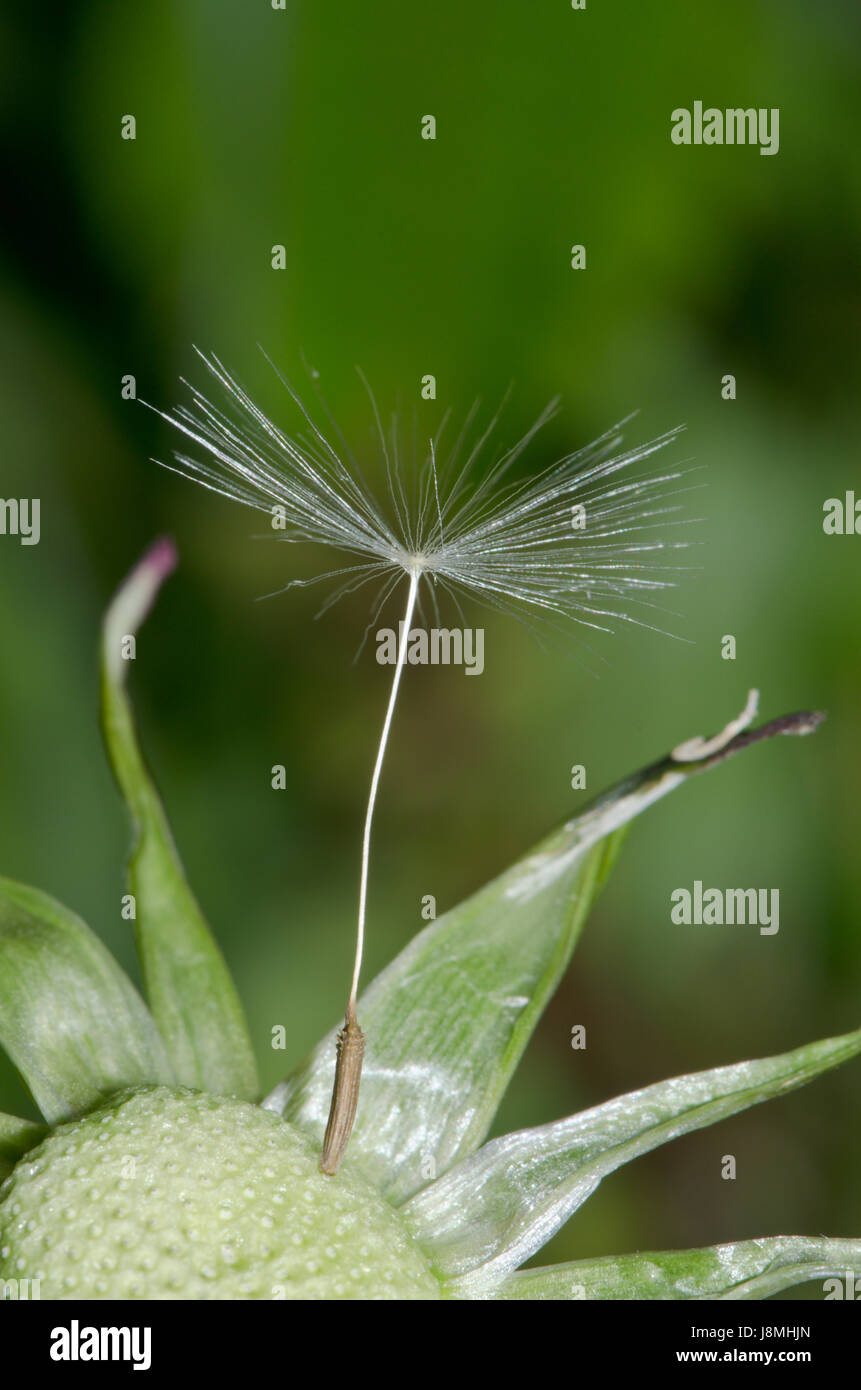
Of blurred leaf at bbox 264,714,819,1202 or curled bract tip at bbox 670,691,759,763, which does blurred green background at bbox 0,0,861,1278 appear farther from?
curled bract tip at bbox 670,691,759,763

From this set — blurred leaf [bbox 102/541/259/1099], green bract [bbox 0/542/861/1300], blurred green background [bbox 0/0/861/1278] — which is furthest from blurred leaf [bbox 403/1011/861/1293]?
blurred green background [bbox 0/0/861/1278]

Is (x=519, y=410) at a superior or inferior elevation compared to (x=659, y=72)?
inferior

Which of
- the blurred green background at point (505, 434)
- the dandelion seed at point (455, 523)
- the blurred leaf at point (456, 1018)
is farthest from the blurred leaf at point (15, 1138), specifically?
the blurred green background at point (505, 434)

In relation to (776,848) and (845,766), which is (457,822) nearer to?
(776,848)

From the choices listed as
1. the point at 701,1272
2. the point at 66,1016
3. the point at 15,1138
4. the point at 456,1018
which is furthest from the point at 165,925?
the point at 701,1272

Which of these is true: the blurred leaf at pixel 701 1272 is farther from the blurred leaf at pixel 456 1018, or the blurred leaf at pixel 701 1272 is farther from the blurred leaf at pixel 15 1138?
the blurred leaf at pixel 15 1138

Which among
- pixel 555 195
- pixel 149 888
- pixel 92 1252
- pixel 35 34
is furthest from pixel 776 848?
pixel 35 34
